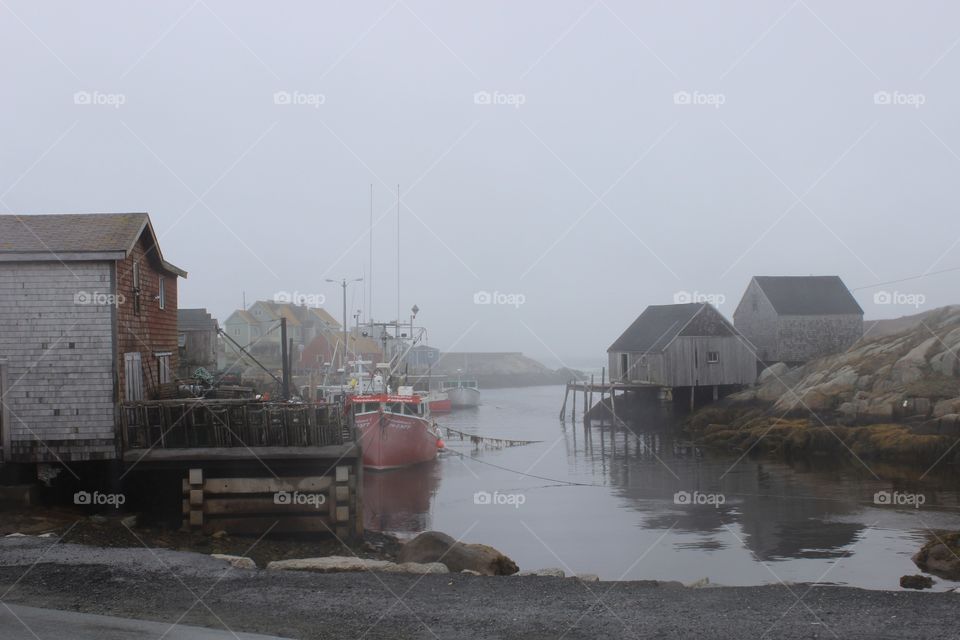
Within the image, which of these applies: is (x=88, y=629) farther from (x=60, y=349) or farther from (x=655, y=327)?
(x=655, y=327)

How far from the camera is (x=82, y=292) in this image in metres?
18.4

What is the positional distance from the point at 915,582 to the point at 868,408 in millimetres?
26528

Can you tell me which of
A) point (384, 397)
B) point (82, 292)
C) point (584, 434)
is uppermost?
point (82, 292)

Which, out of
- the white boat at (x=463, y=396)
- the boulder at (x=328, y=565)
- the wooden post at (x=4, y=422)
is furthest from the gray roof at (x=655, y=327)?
the boulder at (x=328, y=565)

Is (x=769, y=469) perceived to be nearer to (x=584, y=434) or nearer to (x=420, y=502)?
(x=420, y=502)

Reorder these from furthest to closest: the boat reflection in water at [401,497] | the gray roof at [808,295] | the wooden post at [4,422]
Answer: the gray roof at [808,295]
the boat reflection in water at [401,497]
the wooden post at [4,422]

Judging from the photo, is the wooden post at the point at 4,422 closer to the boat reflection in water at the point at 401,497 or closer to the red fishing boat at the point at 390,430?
the boat reflection in water at the point at 401,497

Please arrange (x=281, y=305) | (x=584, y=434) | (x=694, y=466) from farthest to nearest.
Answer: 1. (x=281, y=305)
2. (x=584, y=434)
3. (x=694, y=466)

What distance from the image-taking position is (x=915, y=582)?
1532 centimetres

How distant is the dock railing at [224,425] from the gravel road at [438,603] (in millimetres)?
4862

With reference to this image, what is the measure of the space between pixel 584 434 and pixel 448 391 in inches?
1544

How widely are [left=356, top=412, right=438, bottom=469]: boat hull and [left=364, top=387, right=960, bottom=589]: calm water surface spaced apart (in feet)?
1.99

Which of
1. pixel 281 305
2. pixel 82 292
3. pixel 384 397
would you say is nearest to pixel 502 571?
pixel 82 292

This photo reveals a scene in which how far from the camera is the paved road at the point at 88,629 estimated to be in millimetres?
9031
